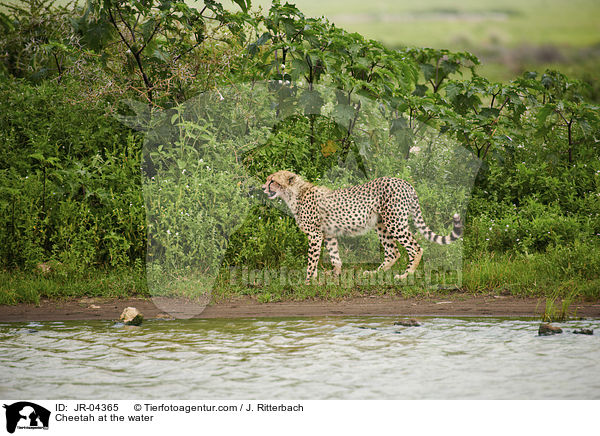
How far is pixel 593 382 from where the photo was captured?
4953mm

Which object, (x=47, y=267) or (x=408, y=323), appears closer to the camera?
(x=408, y=323)

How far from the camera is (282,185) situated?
7.77 meters

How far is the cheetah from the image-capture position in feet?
25.4

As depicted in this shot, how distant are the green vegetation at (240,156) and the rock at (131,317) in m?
0.79

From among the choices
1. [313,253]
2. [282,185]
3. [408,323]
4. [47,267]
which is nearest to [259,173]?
[282,185]

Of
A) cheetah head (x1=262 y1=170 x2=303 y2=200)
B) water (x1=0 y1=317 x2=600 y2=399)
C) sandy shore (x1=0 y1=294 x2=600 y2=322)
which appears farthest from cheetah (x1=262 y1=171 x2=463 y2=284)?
water (x1=0 y1=317 x2=600 y2=399)

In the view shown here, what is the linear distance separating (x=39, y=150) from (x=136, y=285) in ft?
8.16

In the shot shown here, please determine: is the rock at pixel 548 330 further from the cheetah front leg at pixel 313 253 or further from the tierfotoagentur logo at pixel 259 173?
the cheetah front leg at pixel 313 253

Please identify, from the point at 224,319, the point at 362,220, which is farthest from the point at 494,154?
the point at 224,319

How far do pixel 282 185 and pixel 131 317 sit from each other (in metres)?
2.28

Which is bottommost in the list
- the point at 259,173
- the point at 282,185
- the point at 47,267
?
the point at 47,267

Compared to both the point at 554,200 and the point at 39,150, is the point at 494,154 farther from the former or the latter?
the point at 39,150
